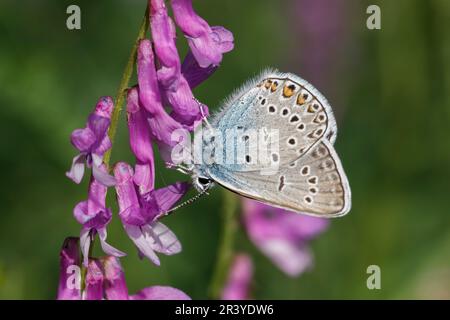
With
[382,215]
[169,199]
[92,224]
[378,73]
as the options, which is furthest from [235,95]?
[378,73]

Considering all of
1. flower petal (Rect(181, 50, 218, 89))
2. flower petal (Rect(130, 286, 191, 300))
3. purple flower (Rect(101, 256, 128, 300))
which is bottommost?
flower petal (Rect(130, 286, 191, 300))

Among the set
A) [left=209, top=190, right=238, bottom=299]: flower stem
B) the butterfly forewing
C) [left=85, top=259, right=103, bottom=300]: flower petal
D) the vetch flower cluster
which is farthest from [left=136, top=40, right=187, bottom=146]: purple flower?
[left=209, top=190, right=238, bottom=299]: flower stem

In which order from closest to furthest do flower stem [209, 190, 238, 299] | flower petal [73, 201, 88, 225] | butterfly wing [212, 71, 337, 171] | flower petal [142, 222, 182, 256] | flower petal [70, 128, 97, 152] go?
flower petal [70, 128, 97, 152]
flower petal [73, 201, 88, 225]
flower petal [142, 222, 182, 256]
butterfly wing [212, 71, 337, 171]
flower stem [209, 190, 238, 299]

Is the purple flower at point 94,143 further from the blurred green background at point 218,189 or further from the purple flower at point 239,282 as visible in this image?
the purple flower at point 239,282

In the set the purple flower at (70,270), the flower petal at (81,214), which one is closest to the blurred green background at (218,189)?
the purple flower at (70,270)

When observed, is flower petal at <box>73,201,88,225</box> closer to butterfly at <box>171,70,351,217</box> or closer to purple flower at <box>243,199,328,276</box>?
butterfly at <box>171,70,351,217</box>

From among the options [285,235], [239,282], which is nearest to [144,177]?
[239,282]
